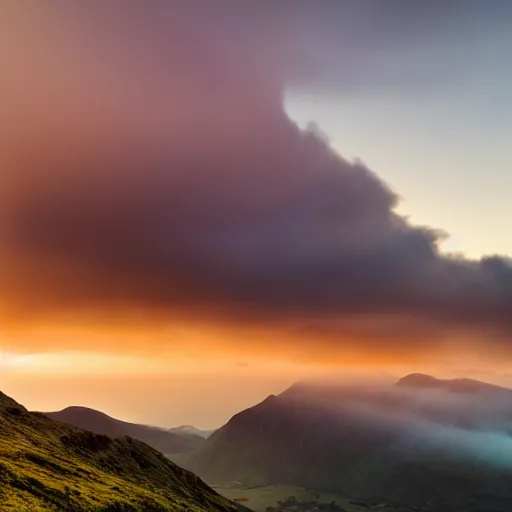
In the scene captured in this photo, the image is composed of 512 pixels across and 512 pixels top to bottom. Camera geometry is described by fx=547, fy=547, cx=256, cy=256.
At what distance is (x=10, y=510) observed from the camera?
16538 cm

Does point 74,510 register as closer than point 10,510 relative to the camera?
No

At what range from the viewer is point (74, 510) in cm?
19688

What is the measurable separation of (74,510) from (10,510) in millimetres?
35865
